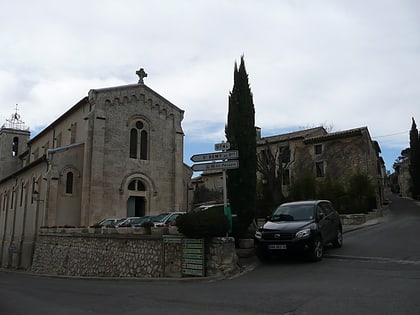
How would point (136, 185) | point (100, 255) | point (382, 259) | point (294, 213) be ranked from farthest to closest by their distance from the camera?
point (136, 185) < point (100, 255) < point (294, 213) < point (382, 259)

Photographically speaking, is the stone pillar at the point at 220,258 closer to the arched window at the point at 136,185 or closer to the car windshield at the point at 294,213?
the car windshield at the point at 294,213

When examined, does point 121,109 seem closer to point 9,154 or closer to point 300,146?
point 300,146

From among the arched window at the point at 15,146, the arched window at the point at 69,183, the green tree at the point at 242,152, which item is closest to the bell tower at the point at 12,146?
the arched window at the point at 15,146

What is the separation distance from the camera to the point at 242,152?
14383mm

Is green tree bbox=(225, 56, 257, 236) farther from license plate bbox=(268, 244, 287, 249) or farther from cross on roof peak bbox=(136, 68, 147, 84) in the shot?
cross on roof peak bbox=(136, 68, 147, 84)

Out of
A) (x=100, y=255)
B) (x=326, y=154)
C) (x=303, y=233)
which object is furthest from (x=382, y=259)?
(x=326, y=154)

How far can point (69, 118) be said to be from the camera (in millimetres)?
32531

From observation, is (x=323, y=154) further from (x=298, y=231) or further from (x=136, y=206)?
(x=298, y=231)

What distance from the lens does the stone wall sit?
1084 centimetres

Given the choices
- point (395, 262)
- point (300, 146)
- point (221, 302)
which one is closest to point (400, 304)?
point (221, 302)

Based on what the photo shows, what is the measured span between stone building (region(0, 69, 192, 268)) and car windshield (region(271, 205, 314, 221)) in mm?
17337

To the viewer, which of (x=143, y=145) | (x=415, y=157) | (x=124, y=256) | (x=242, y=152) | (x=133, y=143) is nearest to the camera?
(x=242, y=152)

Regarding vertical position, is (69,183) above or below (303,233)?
above

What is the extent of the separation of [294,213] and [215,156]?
123 inches
